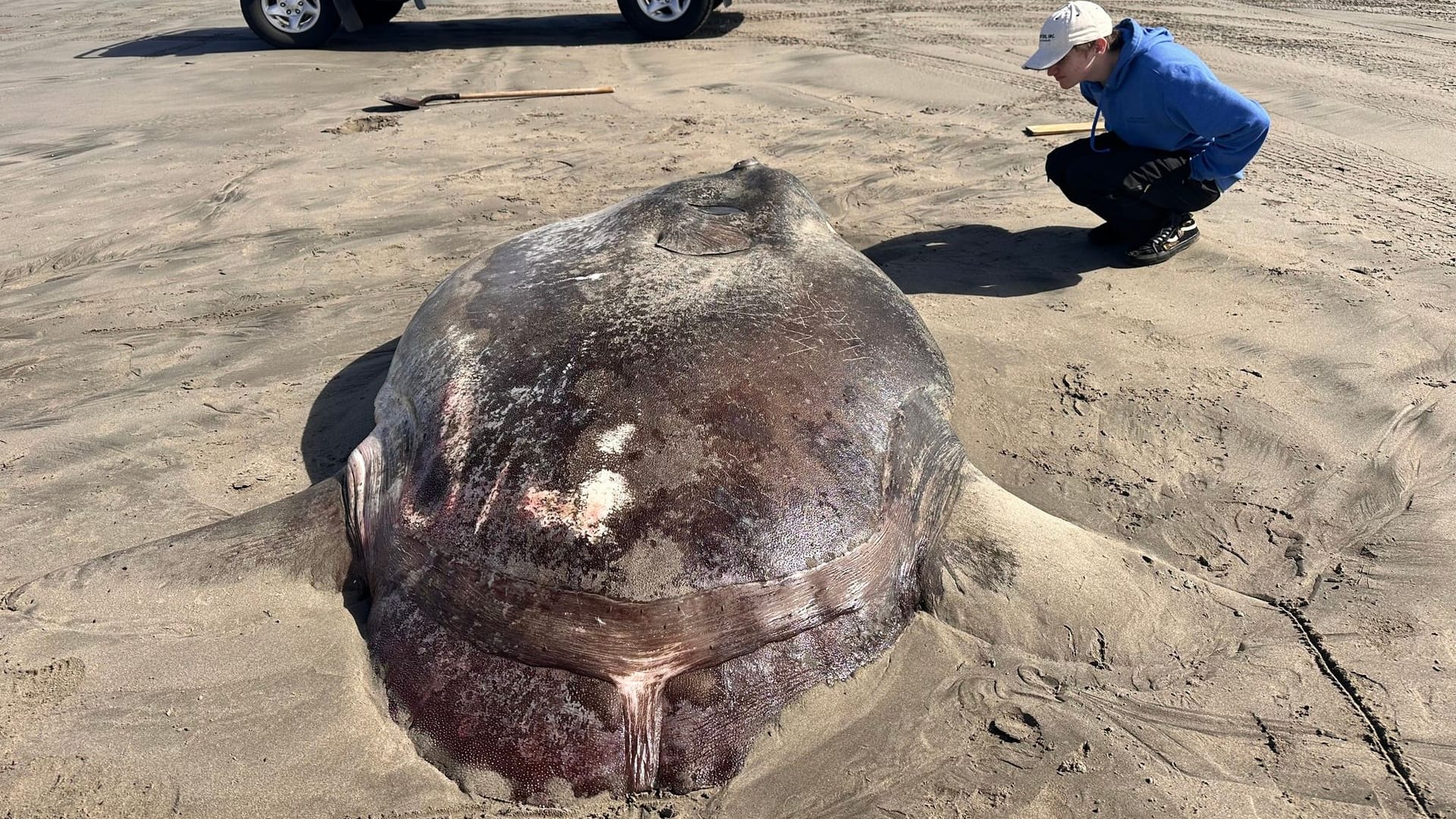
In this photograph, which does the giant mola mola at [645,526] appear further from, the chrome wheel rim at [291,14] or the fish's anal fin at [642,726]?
the chrome wheel rim at [291,14]

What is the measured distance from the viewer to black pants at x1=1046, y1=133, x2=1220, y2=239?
385 cm

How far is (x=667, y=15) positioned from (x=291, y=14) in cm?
390

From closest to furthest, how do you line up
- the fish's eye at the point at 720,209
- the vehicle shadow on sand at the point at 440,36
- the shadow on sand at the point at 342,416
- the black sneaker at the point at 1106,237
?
1. the fish's eye at the point at 720,209
2. the shadow on sand at the point at 342,416
3. the black sneaker at the point at 1106,237
4. the vehicle shadow on sand at the point at 440,36

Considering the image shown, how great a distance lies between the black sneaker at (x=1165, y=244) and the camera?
4023 millimetres

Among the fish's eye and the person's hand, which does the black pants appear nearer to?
the person's hand

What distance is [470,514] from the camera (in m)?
1.83

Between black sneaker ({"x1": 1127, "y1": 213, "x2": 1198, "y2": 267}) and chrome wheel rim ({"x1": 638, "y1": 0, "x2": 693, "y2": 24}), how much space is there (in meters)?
6.05

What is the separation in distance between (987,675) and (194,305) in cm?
387

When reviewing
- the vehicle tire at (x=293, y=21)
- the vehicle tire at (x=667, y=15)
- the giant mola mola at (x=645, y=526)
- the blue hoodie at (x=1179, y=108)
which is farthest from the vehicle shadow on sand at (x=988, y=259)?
the vehicle tire at (x=293, y=21)

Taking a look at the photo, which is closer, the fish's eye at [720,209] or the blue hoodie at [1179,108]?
the fish's eye at [720,209]

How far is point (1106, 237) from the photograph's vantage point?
4238 mm

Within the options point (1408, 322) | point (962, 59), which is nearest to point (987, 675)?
point (1408, 322)

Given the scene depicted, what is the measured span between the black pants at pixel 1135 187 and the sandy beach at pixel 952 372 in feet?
0.79

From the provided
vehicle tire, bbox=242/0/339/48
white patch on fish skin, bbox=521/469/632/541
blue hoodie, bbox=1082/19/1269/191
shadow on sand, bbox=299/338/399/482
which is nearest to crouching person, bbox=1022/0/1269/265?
blue hoodie, bbox=1082/19/1269/191
